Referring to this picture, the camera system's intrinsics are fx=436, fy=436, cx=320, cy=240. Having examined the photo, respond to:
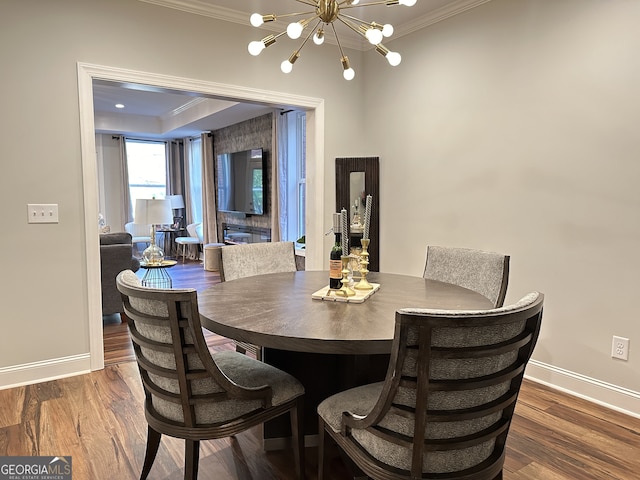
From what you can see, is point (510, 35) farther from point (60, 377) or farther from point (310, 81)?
point (60, 377)

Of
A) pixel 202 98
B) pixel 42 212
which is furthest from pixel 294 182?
pixel 42 212

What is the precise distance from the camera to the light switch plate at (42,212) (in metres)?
2.79

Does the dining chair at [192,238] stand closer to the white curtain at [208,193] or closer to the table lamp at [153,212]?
the white curtain at [208,193]

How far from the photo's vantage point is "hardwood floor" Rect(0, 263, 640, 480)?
1.92 meters

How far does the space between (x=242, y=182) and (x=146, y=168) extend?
343 cm

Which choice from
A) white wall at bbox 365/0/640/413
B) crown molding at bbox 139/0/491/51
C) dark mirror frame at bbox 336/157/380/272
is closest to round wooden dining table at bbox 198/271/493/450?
white wall at bbox 365/0/640/413

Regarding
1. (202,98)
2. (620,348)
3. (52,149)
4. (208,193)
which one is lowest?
→ (620,348)

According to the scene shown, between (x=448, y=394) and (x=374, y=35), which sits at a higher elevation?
(x=374, y=35)

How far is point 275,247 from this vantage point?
297 cm

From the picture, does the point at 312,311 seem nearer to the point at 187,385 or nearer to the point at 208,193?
the point at 187,385

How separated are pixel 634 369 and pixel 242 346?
2.26 meters

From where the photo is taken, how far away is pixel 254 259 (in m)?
2.86

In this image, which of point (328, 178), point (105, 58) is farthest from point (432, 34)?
point (105, 58)

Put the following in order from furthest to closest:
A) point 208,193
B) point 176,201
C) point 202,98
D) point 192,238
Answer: point 176,201 → point 192,238 → point 208,193 → point 202,98
